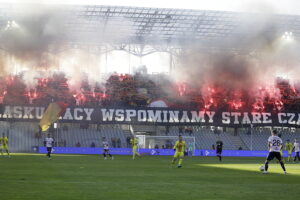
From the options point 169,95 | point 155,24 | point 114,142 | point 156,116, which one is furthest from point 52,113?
point 155,24

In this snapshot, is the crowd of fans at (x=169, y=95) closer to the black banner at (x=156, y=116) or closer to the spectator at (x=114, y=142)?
the black banner at (x=156, y=116)

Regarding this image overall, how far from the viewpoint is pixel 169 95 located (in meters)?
86.8

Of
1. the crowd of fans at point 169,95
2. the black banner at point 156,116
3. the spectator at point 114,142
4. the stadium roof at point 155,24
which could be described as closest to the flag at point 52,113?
the black banner at point 156,116

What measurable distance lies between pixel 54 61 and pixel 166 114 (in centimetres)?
1693

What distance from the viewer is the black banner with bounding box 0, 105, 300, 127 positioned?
76688 mm

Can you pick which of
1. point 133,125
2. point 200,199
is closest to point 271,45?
point 133,125

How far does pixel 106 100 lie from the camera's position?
83.0 meters

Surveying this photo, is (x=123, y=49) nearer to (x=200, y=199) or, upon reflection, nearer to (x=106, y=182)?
(x=106, y=182)

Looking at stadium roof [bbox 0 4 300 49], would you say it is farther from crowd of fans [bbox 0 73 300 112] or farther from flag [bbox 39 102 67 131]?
flag [bbox 39 102 67 131]

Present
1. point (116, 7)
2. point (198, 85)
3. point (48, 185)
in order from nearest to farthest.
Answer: point (48, 185) < point (116, 7) < point (198, 85)

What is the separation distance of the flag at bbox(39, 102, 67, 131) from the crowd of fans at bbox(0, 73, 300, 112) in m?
2.90

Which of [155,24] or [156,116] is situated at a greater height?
[155,24]

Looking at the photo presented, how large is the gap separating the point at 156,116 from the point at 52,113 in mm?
14197

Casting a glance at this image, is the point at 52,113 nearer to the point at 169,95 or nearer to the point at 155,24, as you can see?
the point at 169,95
